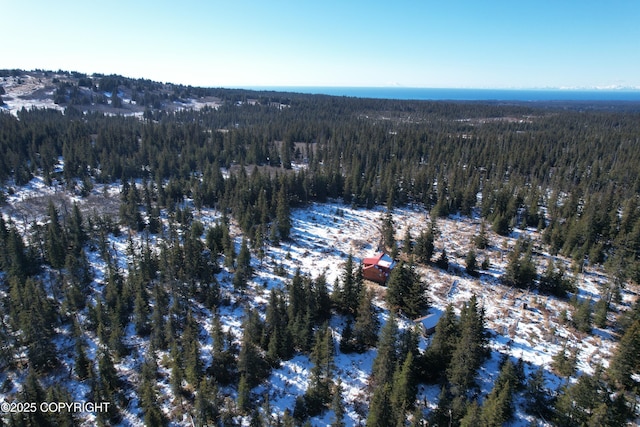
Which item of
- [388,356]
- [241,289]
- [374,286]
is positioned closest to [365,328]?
[388,356]

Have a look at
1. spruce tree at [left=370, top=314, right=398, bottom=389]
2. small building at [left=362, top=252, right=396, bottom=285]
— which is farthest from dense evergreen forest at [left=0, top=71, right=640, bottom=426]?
small building at [left=362, top=252, right=396, bottom=285]

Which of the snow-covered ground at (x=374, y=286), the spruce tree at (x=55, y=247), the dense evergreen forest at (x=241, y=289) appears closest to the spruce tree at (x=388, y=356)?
the dense evergreen forest at (x=241, y=289)

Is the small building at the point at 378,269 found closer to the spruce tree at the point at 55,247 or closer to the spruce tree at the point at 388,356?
the spruce tree at the point at 388,356

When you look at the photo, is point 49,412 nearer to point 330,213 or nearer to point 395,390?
point 395,390

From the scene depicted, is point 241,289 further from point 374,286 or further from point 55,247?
point 55,247

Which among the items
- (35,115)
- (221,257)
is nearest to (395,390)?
(221,257)
